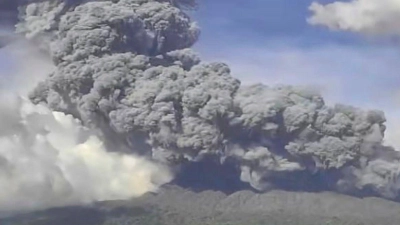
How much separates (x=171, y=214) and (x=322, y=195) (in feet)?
49.1

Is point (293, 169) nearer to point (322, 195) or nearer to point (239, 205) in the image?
point (322, 195)

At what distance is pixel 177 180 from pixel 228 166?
31.7ft

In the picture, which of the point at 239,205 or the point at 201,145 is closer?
the point at 201,145

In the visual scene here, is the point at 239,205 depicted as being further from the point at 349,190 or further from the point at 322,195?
the point at 349,190

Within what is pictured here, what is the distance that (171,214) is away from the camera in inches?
2574

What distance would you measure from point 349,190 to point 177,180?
1552 cm

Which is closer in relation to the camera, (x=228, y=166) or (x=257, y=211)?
(x=228, y=166)

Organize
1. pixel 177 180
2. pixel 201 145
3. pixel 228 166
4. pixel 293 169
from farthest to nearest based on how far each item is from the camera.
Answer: pixel 177 180
pixel 228 166
pixel 293 169
pixel 201 145

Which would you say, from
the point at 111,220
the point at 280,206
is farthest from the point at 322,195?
the point at 111,220

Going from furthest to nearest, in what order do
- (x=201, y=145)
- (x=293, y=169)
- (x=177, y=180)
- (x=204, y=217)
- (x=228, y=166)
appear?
(x=204, y=217)
(x=177, y=180)
(x=228, y=166)
(x=293, y=169)
(x=201, y=145)

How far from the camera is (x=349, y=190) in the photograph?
53625mm

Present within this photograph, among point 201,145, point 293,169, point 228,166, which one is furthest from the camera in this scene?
point 228,166

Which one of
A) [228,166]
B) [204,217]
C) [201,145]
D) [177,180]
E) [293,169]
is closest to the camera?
[201,145]

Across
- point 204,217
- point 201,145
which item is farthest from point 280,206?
point 201,145
